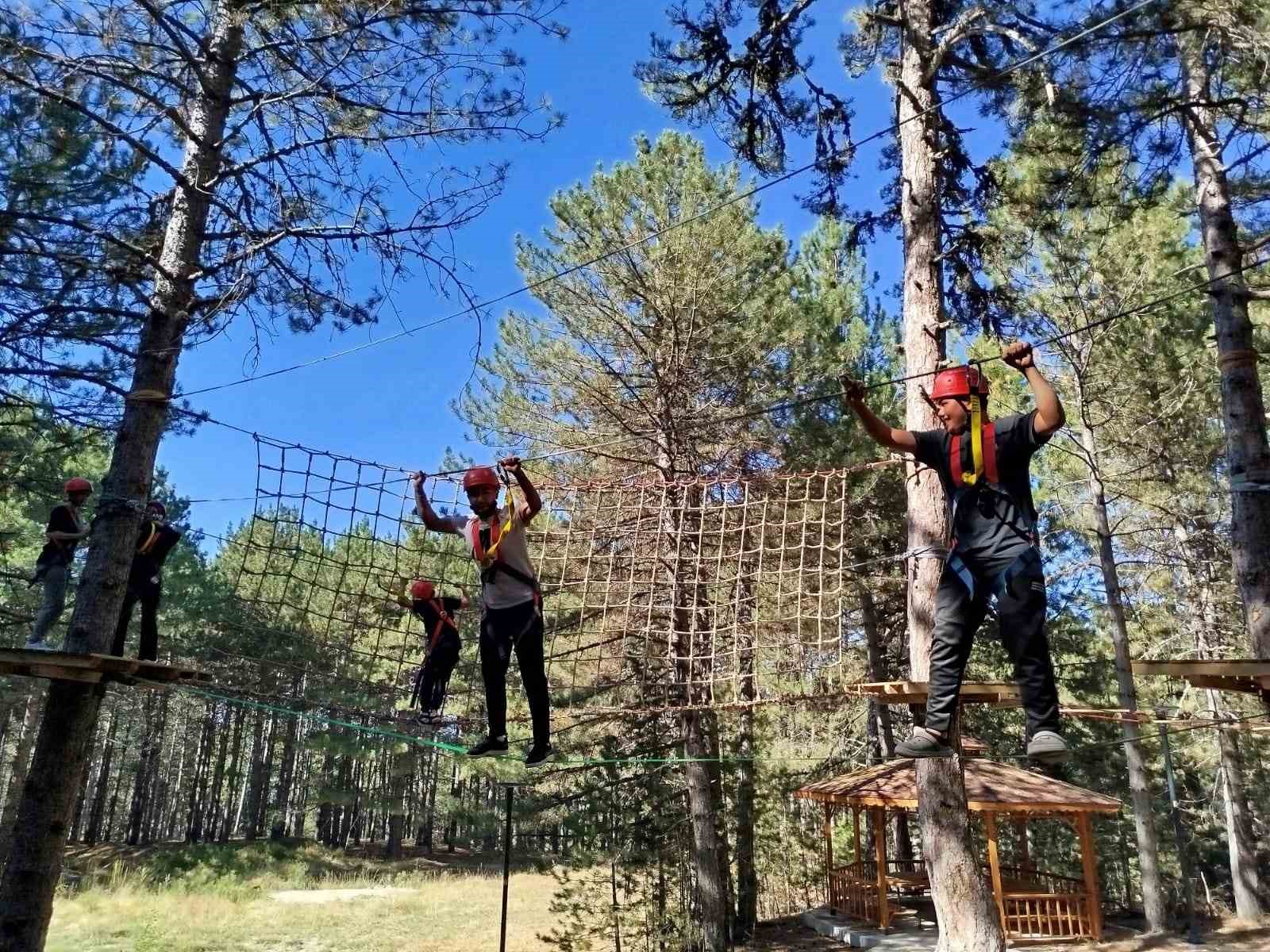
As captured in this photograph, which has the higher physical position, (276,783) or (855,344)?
(855,344)

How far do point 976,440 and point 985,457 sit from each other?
66 mm

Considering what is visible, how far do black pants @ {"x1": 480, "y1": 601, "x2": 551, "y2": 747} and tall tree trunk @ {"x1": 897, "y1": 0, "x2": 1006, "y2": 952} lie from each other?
64.4 inches

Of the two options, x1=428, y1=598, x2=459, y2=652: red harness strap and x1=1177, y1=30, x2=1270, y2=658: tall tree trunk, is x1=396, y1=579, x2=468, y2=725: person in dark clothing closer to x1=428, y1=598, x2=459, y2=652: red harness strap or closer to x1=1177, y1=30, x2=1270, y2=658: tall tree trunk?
x1=428, y1=598, x2=459, y2=652: red harness strap

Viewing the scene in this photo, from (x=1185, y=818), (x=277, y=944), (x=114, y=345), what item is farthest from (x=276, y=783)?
(x=114, y=345)

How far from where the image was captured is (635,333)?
32.1ft

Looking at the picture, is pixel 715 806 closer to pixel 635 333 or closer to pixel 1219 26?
pixel 635 333

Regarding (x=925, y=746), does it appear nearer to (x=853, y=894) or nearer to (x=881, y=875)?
(x=881, y=875)

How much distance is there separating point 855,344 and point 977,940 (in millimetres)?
8057

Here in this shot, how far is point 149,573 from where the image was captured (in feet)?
16.5

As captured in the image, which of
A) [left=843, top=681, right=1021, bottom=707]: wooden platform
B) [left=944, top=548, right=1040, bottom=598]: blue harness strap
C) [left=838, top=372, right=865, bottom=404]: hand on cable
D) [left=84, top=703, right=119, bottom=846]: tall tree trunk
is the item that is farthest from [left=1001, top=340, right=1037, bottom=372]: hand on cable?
[left=84, top=703, right=119, bottom=846]: tall tree trunk

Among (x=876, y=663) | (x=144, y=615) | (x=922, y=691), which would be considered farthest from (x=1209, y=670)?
(x=876, y=663)

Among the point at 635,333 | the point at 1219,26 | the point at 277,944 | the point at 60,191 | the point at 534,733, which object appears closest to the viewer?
the point at 534,733

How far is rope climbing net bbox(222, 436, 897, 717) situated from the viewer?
5.38 metres

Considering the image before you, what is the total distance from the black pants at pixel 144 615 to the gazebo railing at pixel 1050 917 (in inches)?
357
